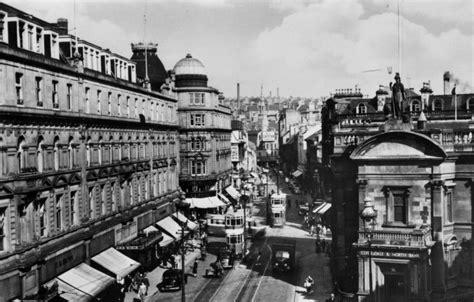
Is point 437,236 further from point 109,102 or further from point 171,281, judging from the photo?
point 109,102

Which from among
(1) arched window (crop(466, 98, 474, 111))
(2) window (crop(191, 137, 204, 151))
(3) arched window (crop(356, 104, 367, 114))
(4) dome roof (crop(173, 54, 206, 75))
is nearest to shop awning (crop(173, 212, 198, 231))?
(2) window (crop(191, 137, 204, 151))

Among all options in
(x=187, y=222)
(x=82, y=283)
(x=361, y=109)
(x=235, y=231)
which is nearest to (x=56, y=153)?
(x=82, y=283)

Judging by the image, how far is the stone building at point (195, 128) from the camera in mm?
72375

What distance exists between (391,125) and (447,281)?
32.9 feet

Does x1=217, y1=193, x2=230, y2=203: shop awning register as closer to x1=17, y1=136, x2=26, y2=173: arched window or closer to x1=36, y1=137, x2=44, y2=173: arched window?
x1=36, y1=137, x2=44, y2=173: arched window

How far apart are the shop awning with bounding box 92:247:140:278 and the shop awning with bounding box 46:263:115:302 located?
148cm

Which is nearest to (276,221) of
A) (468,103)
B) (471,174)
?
(468,103)

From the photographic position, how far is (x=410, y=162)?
3334cm

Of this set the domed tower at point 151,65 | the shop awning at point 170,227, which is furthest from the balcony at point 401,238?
the domed tower at point 151,65

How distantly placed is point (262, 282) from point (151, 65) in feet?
113

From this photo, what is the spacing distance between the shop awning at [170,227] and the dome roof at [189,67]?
25.6 metres

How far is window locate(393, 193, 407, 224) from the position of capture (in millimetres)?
33750

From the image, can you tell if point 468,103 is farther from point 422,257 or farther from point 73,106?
point 73,106

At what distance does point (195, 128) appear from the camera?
72.6 metres
